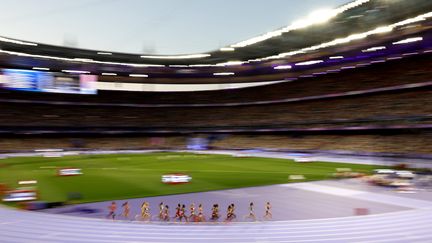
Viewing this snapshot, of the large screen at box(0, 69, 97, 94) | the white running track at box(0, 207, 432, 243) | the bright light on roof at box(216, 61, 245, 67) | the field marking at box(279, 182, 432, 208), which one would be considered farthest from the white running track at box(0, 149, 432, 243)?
the bright light on roof at box(216, 61, 245, 67)

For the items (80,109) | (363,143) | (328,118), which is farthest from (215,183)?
(80,109)

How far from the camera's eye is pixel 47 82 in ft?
198

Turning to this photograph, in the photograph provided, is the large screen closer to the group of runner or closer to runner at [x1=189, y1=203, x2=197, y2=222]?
the group of runner

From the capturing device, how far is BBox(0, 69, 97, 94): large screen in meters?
56.6

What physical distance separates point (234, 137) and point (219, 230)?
52466 mm

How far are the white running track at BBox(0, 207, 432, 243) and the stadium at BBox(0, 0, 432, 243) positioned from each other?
3.0 inches

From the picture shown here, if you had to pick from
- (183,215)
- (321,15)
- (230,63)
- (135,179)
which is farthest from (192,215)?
(230,63)

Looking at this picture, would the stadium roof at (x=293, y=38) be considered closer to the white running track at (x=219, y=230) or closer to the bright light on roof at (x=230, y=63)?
the bright light on roof at (x=230, y=63)

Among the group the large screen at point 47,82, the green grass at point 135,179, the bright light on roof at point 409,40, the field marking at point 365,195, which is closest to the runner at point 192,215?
Answer: the green grass at point 135,179

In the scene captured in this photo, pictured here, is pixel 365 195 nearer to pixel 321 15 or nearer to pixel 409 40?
pixel 321 15

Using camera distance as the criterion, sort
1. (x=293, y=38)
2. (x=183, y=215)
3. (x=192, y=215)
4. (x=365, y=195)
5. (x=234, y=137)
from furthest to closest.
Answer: (x=234, y=137) → (x=293, y=38) → (x=365, y=195) → (x=183, y=215) → (x=192, y=215)

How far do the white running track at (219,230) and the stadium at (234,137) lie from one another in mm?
77

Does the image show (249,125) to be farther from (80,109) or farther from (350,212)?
(350,212)

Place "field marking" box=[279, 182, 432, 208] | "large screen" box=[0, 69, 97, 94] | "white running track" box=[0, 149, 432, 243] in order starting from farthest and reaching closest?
"large screen" box=[0, 69, 97, 94], "field marking" box=[279, 182, 432, 208], "white running track" box=[0, 149, 432, 243]
